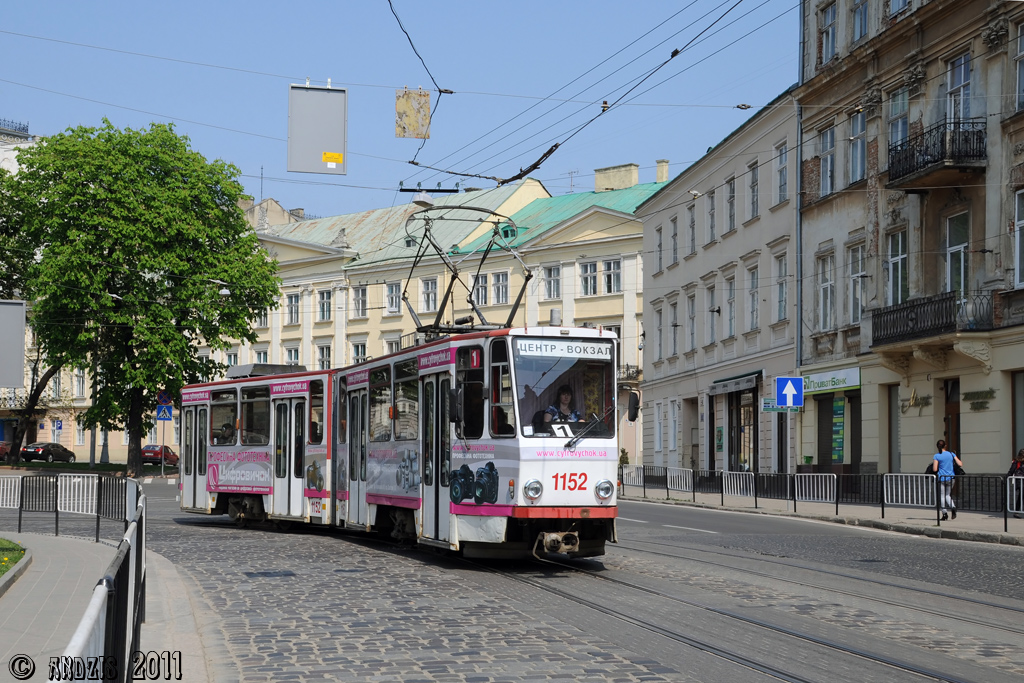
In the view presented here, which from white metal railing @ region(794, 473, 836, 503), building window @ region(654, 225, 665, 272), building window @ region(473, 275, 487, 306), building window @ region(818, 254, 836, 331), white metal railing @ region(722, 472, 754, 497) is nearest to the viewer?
white metal railing @ region(794, 473, 836, 503)

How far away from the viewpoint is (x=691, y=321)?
1986 inches

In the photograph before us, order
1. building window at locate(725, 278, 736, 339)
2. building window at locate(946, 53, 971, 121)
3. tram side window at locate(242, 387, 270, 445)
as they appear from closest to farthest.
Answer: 1. tram side window at locate(242, 387, 270, 445)
2. building window at locate(946, 53, 971, 121)
3. building window at locate(725, 278, 736, 339)

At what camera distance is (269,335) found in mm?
84812

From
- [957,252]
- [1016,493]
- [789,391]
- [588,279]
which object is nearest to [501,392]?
[1016,493]

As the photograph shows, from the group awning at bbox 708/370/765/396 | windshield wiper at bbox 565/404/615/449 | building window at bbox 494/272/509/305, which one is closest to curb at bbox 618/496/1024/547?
windshield wiper at bbox 565/404/615/449

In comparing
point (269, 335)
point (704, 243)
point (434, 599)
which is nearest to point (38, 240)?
point (704, 243)

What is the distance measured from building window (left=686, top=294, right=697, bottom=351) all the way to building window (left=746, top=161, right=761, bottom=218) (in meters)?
6.80

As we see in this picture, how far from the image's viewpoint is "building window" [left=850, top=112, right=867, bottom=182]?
35.6 m

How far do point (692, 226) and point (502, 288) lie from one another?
23.1 metres

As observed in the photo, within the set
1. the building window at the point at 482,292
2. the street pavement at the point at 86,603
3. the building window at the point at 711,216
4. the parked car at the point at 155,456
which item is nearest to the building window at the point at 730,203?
the building window at the point at 711,216

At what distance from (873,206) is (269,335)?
56678 mm

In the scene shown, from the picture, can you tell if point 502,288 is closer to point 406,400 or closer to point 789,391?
point 789,391

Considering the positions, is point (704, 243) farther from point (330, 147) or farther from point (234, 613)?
point (234, 613)

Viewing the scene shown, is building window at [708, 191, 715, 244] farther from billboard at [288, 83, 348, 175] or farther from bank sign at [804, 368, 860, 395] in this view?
billboard at [288, 83, 348, 175]
